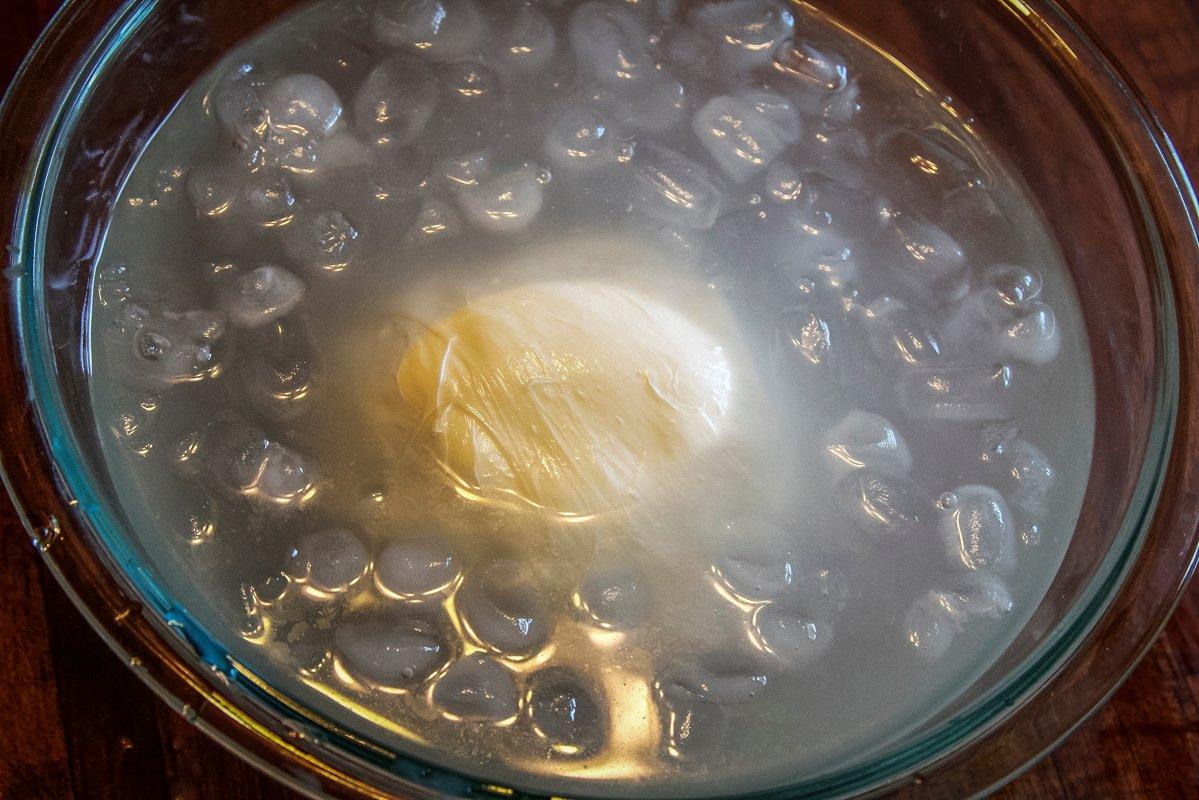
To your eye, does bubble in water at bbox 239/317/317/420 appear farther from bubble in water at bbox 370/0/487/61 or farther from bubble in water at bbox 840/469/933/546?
bubble in water at bbox 840/469/933/546

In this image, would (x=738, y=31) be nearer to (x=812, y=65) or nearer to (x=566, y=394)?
(x=812, y=65)

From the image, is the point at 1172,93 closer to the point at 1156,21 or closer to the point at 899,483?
the point at 1156,21

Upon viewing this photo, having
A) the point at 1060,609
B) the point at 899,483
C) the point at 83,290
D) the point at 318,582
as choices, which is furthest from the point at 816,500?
the point at 83,290

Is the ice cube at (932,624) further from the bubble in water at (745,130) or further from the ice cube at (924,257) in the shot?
the bubble in water at (745,130)

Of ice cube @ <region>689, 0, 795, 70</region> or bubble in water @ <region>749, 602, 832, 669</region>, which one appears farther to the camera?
ice cube @ <region>689, 0, 795, 70</region>

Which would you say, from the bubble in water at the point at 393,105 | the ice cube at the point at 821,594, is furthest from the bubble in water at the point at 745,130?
the ice cube at the point at 821,594

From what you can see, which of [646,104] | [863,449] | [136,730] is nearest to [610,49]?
[646,104]

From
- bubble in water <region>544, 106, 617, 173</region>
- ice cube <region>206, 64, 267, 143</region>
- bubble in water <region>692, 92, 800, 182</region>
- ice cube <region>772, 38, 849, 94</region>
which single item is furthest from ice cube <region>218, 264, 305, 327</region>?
ice cube <region>772, 38, 849, 94</region>
